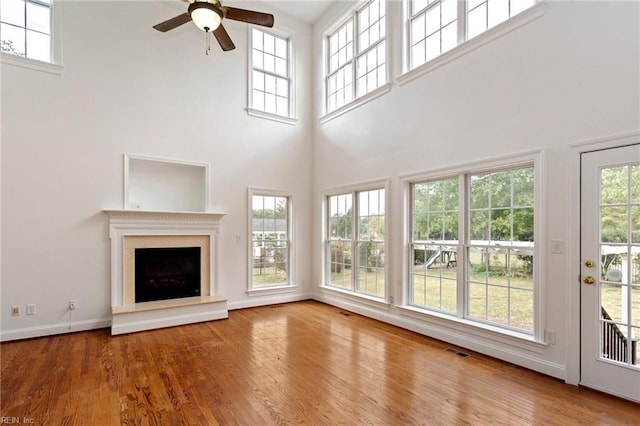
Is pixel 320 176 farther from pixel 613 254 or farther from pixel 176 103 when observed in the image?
pixel 613 254

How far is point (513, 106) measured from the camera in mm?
3422

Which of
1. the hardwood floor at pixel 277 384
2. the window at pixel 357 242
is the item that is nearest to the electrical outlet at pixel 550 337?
the hardwood floor at pixel 277 384

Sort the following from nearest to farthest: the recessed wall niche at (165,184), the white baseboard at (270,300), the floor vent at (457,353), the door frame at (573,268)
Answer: the door frame at (573,268), the floor vent at (457,353), the recessed wall niche at (165,184), the white baseboard at (270,300)

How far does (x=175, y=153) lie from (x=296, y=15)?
349 cm

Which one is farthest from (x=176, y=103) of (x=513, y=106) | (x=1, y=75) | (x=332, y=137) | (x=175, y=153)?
(x=513, y=106)

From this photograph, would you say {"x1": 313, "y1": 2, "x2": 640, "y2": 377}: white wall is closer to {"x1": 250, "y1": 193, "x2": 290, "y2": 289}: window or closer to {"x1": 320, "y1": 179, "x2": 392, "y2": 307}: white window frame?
{"x1": 320, "y1": 179, "x2": 392, "y2": 307}: white window frame

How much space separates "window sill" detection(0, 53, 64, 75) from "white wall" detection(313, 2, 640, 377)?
4.41 meters

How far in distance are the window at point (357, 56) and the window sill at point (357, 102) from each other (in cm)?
10

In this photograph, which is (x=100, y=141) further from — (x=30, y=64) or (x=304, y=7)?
(x=304, y=7)

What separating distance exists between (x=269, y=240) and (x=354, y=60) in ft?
11.3

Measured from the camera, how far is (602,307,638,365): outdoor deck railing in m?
2.64

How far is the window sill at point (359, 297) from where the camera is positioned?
4867 mm

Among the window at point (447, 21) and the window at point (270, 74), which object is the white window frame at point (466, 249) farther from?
the window at point (270, 74)

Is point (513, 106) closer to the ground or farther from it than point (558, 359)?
farther from it
